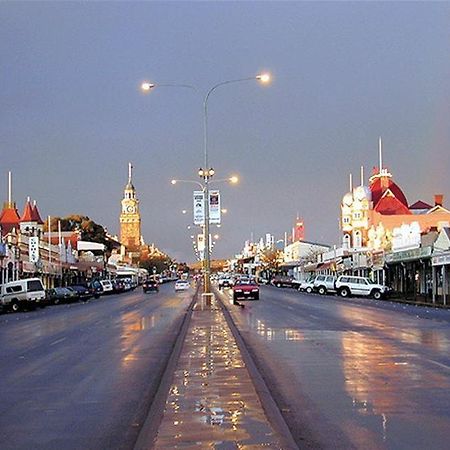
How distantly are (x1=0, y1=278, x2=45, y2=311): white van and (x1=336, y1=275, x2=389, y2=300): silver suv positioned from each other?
27783 millimetres

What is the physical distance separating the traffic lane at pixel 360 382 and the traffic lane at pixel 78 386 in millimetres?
2388

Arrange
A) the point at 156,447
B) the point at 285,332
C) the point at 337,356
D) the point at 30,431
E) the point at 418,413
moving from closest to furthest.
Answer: the point at 156,447, the point at 30,431, the point at 418,413, the point at 337,356, the point at 285,332

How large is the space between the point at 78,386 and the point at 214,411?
4.26 m

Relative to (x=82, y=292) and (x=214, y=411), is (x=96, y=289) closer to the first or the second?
(x=82, y=292)

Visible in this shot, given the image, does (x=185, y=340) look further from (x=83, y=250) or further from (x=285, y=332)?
(x=83, y=250)

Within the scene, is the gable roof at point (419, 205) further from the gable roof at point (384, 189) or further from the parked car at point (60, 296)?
the parked car at point (60, 296)

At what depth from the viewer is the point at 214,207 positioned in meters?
42.9

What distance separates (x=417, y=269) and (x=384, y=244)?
11.2m

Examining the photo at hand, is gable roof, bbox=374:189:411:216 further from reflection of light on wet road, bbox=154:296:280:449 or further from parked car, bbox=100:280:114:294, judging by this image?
reflection of light on wet road, bbox=154:296:280:449

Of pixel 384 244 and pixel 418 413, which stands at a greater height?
pixel 384 244

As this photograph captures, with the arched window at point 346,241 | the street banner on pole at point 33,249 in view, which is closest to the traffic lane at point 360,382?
the street banner on pole at point 33,249

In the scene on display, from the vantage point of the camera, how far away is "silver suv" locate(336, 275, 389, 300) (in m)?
65.9

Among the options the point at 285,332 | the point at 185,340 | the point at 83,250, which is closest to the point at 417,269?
the point at 285,332

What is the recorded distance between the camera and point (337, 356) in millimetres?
19000
